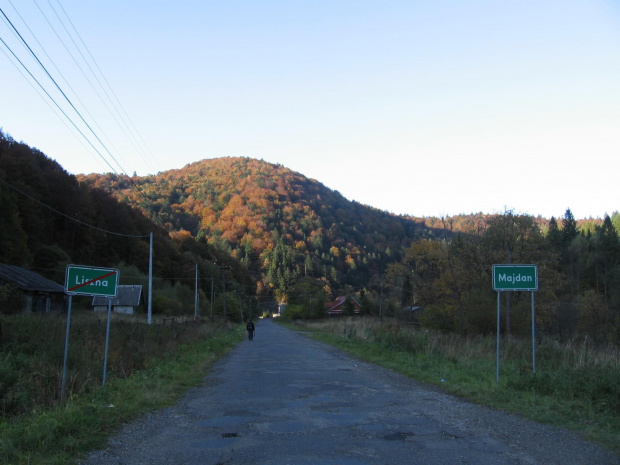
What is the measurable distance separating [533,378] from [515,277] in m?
2.29

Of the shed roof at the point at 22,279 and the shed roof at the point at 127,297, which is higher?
the shed roof at the point at 22,279

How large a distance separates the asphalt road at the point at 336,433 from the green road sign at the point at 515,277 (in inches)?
116

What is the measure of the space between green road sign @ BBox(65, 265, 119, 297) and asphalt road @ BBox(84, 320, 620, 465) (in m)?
2.69

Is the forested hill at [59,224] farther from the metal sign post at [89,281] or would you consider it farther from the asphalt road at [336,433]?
the asphalt road at [336,433]

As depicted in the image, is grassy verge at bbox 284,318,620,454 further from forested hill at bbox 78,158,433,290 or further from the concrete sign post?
forested hill at bbox 78,158,433,290

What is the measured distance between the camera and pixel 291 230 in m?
133

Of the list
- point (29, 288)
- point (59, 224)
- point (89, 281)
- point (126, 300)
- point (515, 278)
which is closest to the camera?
point (89, 281)

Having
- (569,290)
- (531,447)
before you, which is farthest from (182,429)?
(569,290)

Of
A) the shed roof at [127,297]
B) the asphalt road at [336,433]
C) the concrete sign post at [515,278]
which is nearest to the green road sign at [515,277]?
the concrete sign post at [515,278]

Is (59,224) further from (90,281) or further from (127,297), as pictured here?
(90,281)

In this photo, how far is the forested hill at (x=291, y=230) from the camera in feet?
347

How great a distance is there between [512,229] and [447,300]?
723cm

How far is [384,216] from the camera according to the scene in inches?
5492

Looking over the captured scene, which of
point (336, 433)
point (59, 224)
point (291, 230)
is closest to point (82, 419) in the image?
point (336, 433)
